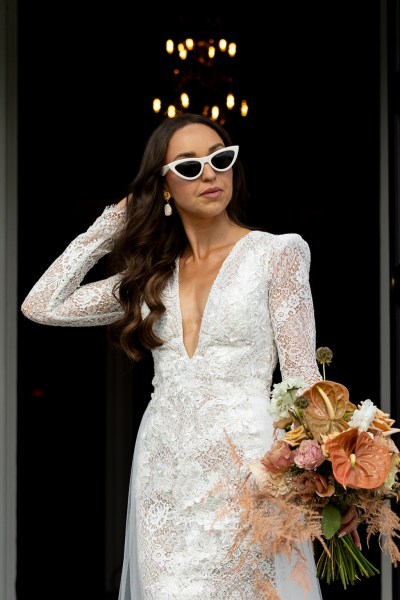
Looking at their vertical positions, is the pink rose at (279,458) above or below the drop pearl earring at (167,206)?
below

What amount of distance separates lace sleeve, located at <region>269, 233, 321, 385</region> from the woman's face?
0.22 m

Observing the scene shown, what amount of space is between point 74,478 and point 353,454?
5.89 meters

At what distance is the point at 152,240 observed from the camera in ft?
12.4

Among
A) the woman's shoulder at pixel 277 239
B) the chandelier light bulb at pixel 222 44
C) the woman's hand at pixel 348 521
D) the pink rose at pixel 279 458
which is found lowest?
the woman's hand at pixel 348 521

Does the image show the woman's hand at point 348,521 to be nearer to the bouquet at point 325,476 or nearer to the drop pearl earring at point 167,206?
the bouquet at point 325,476

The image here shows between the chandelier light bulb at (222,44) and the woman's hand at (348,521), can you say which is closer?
the woman's hand at (348,521)

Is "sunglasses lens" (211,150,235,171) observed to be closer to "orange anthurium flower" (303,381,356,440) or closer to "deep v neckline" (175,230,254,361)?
"deep v neckline" (175,230,254,361)

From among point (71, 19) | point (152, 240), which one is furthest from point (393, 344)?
point (71, 19)

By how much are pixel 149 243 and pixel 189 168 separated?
32 cm

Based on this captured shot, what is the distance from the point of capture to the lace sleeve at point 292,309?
3301mm

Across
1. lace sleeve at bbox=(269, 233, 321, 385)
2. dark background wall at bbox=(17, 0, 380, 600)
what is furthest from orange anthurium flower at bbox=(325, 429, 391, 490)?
dark background wall at bbox=(17, 0, 380, 600)

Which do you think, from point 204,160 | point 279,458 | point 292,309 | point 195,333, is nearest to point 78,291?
point 195,333

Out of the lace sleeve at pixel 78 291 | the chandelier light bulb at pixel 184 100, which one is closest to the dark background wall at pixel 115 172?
the chandelier light bulb at pixel 184 100

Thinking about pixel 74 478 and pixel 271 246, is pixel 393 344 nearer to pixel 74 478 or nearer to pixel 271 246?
pixel 271 246
